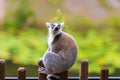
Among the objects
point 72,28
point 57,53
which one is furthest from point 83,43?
point 57,53

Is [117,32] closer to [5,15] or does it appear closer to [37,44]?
[37,44]

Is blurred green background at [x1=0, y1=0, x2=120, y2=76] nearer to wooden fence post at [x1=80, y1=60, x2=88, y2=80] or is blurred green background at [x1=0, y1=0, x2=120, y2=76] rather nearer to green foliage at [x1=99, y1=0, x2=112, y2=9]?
green foliage at [x1=99, y1=0, x2=112, y2=9]

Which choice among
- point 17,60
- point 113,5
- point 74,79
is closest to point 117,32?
point 113,5

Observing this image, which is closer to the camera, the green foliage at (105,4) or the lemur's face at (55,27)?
the lemur's face at (55,27)

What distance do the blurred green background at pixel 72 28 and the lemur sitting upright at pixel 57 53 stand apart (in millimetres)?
1279

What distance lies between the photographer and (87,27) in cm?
271

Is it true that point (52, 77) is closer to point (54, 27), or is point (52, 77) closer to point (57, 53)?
point (57, 53)

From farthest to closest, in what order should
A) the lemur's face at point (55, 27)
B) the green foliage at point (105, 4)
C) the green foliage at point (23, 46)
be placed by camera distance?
the green foliage at point (105, 4) < the green foliage at point (23, 46) < the lemur's face at point (55, 27)

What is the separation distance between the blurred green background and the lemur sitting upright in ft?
4.20

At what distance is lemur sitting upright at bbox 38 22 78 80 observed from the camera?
1.25 meters

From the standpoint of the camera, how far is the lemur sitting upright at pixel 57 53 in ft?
4.10

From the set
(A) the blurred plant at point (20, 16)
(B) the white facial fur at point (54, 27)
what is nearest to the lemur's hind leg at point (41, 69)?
(B) the white facial fur at point (54, 27)

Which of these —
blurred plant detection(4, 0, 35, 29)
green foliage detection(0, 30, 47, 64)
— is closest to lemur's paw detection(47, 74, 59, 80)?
green foliage detection(0, 30, 47, 64)

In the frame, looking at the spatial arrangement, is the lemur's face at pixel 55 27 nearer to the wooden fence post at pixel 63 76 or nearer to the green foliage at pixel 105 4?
the wooden fence post at pixel 63 76
